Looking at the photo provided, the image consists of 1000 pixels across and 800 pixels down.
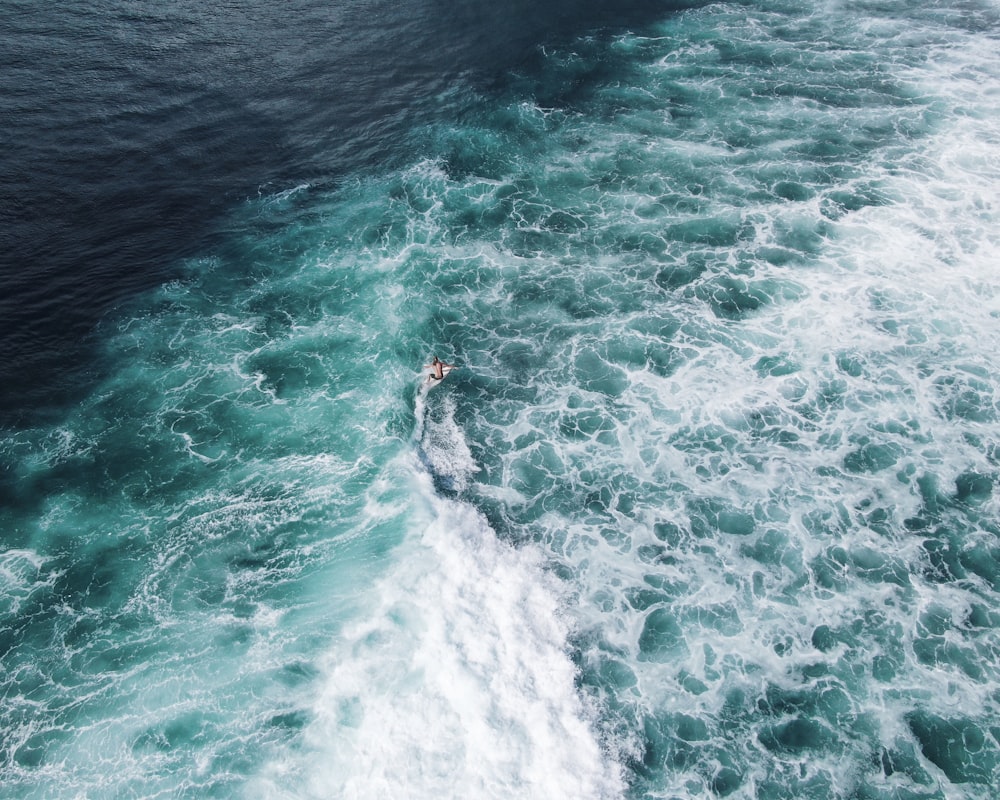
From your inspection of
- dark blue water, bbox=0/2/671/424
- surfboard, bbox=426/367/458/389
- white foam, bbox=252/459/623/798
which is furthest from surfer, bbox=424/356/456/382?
dark blue water, bbox=0/2/671/424

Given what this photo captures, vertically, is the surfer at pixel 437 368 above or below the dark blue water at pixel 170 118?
below

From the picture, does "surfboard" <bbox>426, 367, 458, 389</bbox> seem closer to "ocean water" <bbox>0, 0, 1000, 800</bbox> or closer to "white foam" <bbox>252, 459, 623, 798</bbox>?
"ocean water" <bbox>0, 0, 1000, 800</bbox>

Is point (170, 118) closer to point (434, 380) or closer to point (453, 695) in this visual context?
point (434, 380)

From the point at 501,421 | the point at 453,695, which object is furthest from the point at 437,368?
the point at 453,695

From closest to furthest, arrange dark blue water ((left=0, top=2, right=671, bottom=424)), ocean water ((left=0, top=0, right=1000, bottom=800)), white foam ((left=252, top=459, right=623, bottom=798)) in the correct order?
white foam ((left=252, top=459, right=623, bottom=798)) < ocean water ((left=0, top=0, right=1000, bottom=800)) < dark blue water ((left=0, top=2, right=671, bottom=424))

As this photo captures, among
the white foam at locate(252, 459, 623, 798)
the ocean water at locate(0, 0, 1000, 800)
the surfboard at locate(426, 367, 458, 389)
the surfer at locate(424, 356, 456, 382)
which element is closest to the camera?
the white foam at locate(252, 459, 623, 798)

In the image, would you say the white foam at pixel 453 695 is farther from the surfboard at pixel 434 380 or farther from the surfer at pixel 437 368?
the surfboard at pixel 434 380

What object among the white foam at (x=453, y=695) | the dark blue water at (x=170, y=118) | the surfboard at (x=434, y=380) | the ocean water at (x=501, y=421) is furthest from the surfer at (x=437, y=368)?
the dark blue water at (x=170, y=118)
